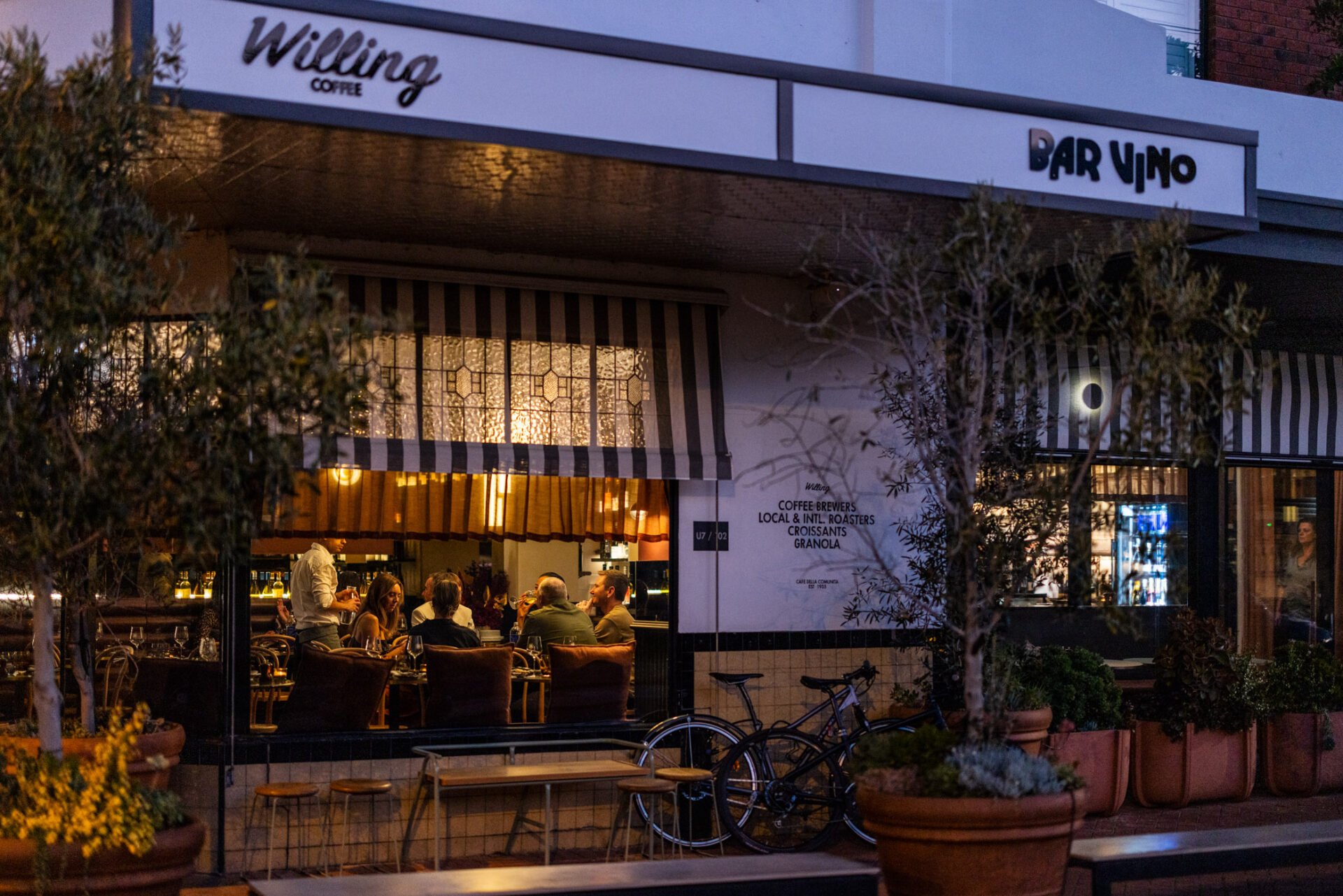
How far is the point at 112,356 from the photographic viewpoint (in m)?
5.08

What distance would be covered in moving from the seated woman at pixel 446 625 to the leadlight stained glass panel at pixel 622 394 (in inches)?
73.2

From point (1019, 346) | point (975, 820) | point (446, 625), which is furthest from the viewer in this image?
point (446, 625)

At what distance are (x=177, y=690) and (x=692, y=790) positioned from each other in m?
3.20

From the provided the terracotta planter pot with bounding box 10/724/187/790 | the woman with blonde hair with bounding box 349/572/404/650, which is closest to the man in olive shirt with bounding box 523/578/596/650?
the woman with blonde hair with bounding box 349/572/404/650

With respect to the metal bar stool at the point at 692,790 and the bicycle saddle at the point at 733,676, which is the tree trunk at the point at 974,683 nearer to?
the metal bar stool at the point at 692,790

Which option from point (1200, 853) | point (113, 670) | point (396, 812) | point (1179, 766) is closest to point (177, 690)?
point (113, 670)

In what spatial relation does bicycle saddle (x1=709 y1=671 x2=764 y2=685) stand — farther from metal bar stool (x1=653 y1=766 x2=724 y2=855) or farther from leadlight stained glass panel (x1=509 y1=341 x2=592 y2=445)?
leadlight stained glass panel (x1=509 y1=341 x2=592 y2=445)

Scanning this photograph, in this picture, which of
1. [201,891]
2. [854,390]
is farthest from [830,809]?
[201,891]

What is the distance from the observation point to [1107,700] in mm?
9711

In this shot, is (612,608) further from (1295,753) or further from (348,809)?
(1295,753)

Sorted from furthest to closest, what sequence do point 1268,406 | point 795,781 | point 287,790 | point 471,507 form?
point 1268,406 → point 471,507 → point 795,781 → point 287,790

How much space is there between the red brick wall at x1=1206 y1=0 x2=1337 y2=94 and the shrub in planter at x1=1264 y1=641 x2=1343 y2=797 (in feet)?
14.4

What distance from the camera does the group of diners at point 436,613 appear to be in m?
9.98

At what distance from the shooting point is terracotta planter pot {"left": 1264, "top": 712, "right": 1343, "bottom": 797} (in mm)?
10617
